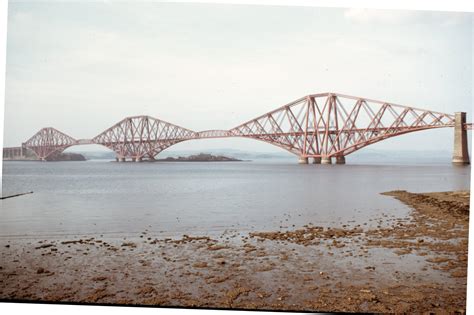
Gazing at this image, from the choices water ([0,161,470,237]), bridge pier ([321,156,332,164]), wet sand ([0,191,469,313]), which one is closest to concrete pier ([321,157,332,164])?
bridge pier ([321,156,332,164])

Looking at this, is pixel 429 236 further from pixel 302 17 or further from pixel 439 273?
pixel 302 17

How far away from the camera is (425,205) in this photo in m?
7.44

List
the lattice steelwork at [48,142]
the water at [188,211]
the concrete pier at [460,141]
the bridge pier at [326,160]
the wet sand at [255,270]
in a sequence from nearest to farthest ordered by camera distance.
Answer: the wet sand at [255,270] → the water at [188,211] → the concrete pier at [460,141] → the lattice steelwork at [48,142] → the bridge pier at [326,160]

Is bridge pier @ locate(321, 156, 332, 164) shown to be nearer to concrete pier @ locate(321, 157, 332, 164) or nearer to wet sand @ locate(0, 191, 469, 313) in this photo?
concrete pier @ locate(321, 157, 332, 164)

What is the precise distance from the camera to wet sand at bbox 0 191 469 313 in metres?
3.23

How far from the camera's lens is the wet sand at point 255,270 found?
3229mm

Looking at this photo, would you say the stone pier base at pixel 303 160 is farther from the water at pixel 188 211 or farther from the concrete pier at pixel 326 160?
the water at pixel 188 211

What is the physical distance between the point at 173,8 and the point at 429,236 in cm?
560

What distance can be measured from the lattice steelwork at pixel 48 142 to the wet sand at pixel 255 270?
5.58 meters

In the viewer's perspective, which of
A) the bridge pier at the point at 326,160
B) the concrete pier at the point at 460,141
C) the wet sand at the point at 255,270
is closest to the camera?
the wet sand at the point at 255,270

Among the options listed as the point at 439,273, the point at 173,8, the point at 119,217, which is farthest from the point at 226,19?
the point at 439,273

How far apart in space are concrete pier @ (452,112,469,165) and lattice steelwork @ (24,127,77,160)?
9.06 meters

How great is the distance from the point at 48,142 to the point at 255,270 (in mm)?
9549

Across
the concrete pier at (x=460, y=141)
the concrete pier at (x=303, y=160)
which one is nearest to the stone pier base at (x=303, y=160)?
the concrete pier at (x=303, y=160)
